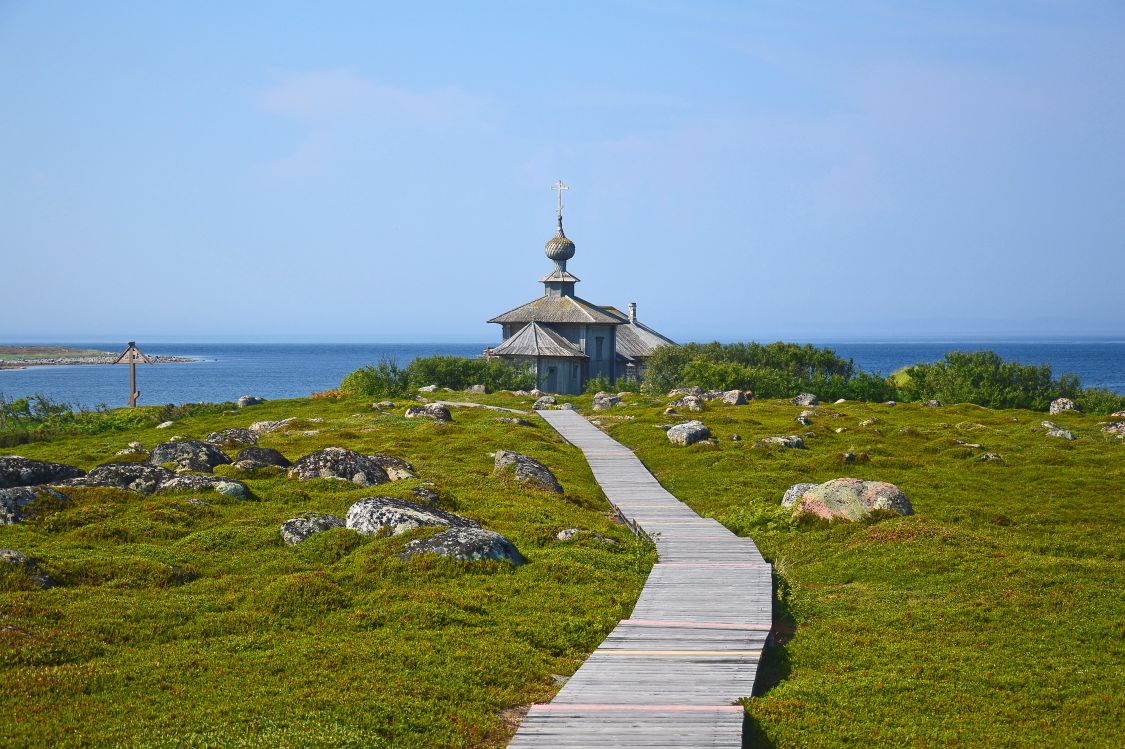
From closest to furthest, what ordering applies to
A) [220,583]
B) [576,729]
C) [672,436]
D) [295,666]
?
1. [576,729]
2. [295,666]
3. [220,583]
4. [672,436]

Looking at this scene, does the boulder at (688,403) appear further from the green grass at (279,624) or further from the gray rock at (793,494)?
the green grass at (279,624)

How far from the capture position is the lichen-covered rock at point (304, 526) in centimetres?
2041

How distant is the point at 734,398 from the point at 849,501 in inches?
1435

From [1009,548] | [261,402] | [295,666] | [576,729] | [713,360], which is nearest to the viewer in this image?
[576,729]

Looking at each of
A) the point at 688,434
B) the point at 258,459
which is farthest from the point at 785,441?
the point at 258,459

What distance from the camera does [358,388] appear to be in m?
66.7

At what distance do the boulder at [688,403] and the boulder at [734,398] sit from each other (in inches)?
98.5

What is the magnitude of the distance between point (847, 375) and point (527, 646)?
2952 inches

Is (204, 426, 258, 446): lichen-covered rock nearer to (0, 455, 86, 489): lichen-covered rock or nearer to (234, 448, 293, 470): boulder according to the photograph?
(234, 448, 293, 470): boulder

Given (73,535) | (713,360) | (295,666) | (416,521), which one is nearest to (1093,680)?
(295,666)

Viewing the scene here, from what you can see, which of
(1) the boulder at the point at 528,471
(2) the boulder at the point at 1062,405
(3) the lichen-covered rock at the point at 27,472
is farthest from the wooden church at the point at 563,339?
(3) the lichen-covered rock at the point at 27,472

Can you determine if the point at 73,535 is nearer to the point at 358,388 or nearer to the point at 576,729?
the point at 576,729

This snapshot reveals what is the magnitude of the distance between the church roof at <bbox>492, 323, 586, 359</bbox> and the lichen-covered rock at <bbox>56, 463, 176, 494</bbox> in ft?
170

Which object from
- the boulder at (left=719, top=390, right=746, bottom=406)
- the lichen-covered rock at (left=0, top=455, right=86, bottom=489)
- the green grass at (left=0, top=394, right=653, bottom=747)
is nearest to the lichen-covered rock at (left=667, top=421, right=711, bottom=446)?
the green grass at (left=0, top=394, right=653, bottom=747)
